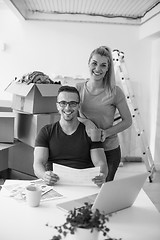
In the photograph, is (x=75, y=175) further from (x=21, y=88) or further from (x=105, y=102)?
(x=21, y=88)

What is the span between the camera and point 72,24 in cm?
479

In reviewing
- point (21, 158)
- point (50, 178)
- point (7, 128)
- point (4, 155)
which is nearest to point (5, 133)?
point (7, 128)

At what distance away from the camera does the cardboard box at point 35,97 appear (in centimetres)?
299

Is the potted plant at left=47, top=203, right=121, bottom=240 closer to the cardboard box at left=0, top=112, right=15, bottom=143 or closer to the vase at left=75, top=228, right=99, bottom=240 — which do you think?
the vase at left=75, top=228, right=99, bottom=240

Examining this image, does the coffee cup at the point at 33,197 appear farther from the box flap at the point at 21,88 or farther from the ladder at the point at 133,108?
the ladder at the point at 133,108

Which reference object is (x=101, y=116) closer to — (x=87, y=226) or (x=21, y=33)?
(x=87, y=226)

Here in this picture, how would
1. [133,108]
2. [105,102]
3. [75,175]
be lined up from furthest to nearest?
[133,108] < [105,102] < [75,175]

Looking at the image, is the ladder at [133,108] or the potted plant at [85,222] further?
the ladder at [133,108]

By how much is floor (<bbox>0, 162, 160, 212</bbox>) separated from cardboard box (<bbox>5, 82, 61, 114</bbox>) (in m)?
0.96

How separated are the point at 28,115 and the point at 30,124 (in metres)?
0.10

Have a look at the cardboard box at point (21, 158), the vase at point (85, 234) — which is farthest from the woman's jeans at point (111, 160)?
the cardboard box at point (21, 158)

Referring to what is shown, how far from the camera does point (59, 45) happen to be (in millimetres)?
4816

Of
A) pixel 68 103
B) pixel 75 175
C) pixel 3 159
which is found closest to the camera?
pixel 75 175

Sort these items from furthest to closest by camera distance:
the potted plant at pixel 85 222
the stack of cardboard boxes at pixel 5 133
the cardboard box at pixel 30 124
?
1. the stack of cardboard boxes at pixel 5 133
2. the cardboard box at pixel 30 124
3. the potted plant at pixel 85 222
